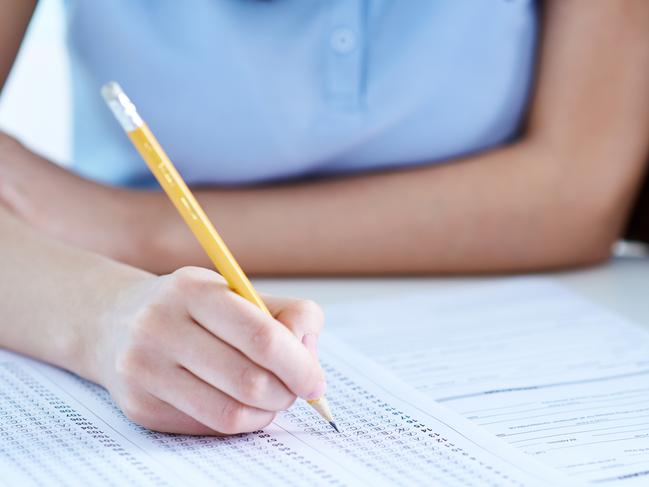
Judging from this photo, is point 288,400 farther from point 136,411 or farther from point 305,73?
point 305,73

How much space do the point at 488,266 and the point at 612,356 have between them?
0.22m

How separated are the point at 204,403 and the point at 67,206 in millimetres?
387

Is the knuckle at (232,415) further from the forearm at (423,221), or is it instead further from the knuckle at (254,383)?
the forearm at (423,221)

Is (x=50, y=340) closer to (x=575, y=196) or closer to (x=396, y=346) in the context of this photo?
(x=396, y=346)

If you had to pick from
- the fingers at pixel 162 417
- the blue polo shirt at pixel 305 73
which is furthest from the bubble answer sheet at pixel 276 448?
the blue polo shirt at pixel 305 73

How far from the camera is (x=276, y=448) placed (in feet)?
1.75

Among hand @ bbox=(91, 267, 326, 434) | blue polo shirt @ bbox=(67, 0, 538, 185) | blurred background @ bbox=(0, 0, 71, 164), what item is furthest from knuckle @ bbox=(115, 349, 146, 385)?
blurred background @ bbox=(0, 0, 71, 164)

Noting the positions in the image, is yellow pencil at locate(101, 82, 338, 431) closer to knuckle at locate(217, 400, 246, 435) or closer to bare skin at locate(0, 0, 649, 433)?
knuckle at locate(217, 400, 246, 435)

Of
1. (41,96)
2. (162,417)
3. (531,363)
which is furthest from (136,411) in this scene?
(41,96)

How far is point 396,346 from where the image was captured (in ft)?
2.32

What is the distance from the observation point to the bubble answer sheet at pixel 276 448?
497 millimetres

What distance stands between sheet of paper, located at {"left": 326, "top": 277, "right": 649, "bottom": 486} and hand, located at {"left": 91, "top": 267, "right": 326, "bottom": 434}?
0.40 feet

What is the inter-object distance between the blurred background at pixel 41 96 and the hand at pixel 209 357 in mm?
985

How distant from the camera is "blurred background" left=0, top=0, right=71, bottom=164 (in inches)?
58.2
